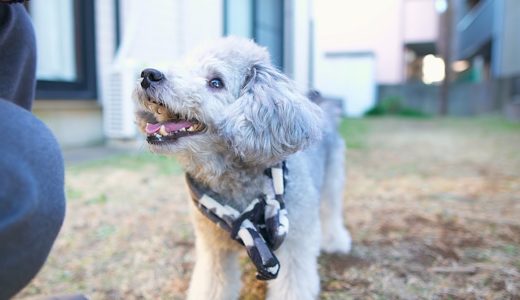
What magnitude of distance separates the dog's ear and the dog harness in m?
0.15

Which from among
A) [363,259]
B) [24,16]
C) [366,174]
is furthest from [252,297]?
[366,174]

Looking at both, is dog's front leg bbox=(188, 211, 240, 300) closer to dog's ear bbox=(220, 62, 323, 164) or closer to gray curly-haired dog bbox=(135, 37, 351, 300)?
gray curly-haired dog bbox=(135, 37, 351, 300)

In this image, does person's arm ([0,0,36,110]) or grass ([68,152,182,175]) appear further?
grass ([68,152,182,175])

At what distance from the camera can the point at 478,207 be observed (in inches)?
114

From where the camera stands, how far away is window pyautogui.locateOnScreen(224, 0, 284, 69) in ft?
24.6

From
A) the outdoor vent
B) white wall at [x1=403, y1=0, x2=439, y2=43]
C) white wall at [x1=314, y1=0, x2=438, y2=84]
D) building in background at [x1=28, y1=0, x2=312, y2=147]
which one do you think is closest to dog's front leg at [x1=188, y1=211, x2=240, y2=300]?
building in background at [x1=28, y1=0, x2=312, y2=147]

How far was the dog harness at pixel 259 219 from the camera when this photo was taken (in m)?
1.40

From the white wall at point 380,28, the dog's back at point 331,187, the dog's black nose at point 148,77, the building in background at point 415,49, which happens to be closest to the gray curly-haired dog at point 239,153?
the dog's black nose at point 148,77

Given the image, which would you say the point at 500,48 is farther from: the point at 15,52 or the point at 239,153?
the point at 15,52

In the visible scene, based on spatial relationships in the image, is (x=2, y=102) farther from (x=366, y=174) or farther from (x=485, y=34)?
(x=485, y=34)

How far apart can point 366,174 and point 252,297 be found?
2.48 meters

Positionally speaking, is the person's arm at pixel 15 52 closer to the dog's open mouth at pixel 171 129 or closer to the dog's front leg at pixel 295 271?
the dog's open mouth at pixel 171 129

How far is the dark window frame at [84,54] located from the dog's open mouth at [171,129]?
12.9 feet

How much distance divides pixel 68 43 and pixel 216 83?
444 centimetres
